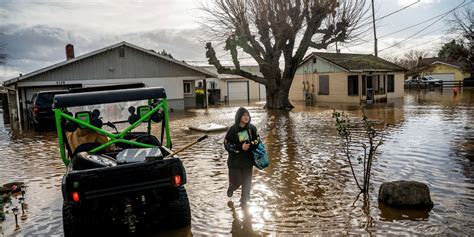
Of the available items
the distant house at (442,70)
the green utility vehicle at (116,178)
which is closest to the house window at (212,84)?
the green utility vehicle at (116,178)

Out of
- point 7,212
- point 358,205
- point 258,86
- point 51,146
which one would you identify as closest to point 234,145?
point 358,205

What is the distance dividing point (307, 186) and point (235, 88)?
31406 mm

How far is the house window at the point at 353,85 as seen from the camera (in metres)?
29.9

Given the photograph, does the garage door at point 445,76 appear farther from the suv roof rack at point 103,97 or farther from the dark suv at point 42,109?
the suv roof rack at point 103,97

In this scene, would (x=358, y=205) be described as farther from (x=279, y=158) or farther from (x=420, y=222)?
(x=279, y=158)

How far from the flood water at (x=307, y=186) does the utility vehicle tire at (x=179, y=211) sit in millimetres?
129

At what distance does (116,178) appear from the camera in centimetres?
434

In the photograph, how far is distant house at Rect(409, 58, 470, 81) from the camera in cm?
5452

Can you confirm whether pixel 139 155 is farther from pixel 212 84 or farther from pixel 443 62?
pixel 443 62

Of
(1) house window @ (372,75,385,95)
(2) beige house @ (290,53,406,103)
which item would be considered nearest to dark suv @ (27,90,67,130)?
(2) beige house @ (290,53,406,103)

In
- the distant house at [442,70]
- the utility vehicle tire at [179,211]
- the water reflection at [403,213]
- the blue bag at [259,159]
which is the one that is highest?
the distant house at [442,70]

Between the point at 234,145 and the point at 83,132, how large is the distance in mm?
2224

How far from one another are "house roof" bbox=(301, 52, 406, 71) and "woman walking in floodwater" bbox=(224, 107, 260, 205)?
24115mm

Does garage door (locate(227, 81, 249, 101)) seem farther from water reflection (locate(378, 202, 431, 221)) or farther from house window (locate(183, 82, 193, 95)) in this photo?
water reflection (locate(378, 202, 431, 221))
